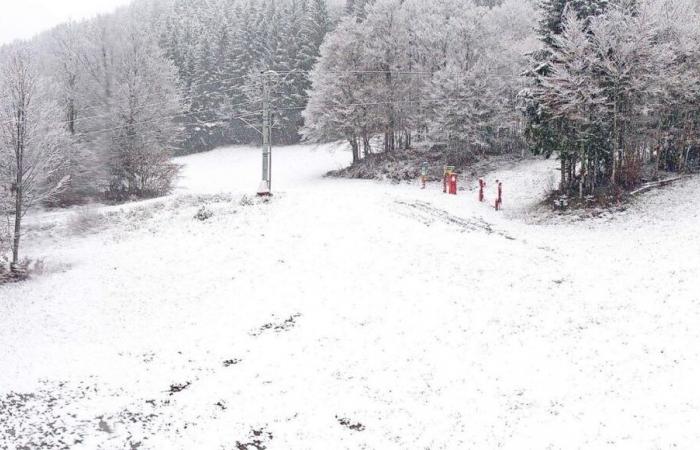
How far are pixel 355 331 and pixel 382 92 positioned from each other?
108ft

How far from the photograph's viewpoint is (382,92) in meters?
44.9

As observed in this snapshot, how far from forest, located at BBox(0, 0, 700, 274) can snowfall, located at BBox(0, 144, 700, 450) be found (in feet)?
17.0

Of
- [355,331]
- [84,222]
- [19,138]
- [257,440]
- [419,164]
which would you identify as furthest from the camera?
[419,164]

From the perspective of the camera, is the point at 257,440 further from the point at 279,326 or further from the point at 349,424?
the point at 279,326

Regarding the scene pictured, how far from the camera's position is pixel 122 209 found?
31.9m

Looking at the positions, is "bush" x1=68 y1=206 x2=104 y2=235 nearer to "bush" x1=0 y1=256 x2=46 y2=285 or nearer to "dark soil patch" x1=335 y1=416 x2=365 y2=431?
"bush" x1=0 y1=256 x2=46 y2=285

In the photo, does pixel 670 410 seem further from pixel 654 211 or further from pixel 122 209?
pixel 122 209

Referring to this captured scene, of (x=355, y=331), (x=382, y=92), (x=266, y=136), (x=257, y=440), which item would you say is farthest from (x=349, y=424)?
(x=382, y=92)

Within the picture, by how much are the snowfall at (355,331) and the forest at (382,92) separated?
519cm

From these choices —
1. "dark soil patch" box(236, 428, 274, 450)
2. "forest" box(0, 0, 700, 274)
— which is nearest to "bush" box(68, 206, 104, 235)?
"forest" box(0, 0, 700, 274)

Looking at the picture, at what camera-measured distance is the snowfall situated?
36.5 feet

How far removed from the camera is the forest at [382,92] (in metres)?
27.5

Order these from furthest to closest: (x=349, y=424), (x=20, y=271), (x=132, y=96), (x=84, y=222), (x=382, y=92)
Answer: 1. (x=382, y=92)
2. (x=132, y=96)
3. (x=84, y=222)
4. (x=20, y=271)
5. (x=349, y=424)

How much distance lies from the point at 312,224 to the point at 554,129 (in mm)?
15638
